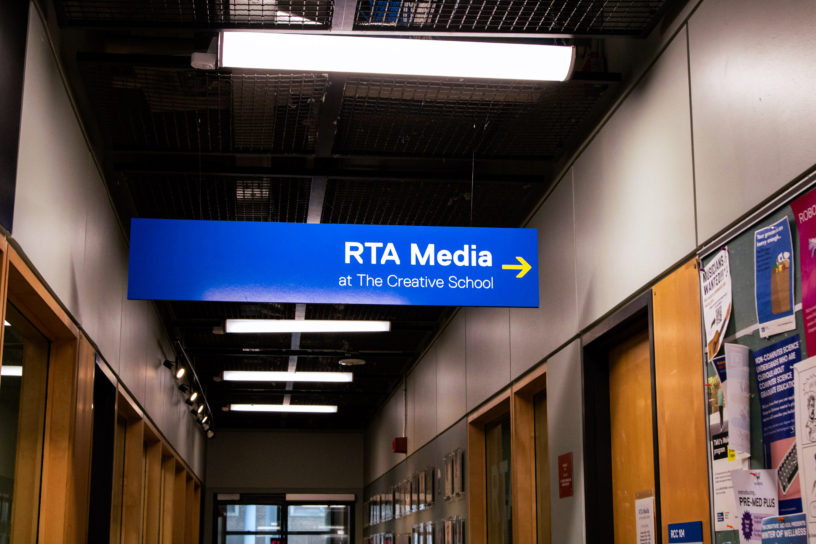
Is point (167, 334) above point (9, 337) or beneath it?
above

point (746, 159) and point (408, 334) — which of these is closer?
point (746, 159)

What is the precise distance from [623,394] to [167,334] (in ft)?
21.3

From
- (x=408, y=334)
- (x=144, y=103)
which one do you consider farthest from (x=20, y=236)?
(x=408, y=334)

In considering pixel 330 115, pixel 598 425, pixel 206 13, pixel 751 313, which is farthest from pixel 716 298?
pixel 330 115

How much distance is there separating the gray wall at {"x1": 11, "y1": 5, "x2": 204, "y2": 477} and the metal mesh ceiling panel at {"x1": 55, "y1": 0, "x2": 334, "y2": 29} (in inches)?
8.3

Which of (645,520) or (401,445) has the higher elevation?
(401,445)

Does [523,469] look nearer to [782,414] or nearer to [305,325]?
[305,325]

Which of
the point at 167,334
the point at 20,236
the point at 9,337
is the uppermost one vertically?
the point at 167,334

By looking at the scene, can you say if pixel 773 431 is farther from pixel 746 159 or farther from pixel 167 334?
pixel 167 334

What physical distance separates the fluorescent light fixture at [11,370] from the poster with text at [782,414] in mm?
2899

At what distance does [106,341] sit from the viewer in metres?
6.20

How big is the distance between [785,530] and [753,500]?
0.21 metres

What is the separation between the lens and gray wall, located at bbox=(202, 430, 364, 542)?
59.3 ft

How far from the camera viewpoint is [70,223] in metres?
4.77
